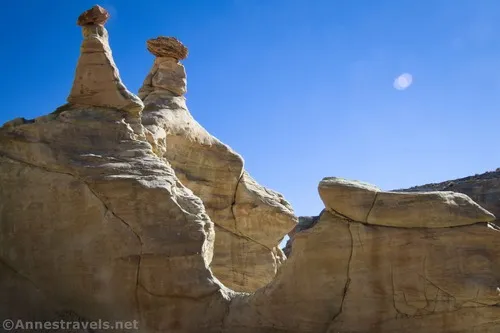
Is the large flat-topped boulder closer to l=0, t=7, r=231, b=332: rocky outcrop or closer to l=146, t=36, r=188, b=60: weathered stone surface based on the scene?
l=0, t=7, r=231, b=332: rocky outcrop

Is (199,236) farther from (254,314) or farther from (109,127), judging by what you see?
(109,127)

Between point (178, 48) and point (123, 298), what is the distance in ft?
33.6

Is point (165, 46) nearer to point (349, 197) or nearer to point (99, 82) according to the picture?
point (99, 82)

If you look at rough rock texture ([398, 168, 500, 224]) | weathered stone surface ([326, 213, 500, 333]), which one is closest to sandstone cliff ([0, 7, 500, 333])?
weathered stone surface ([326, 213, 500, 333])

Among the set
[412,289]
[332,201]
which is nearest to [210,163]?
[332,201]

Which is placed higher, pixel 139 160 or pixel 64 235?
pixel 139 160

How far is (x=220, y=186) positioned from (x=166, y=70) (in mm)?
4132

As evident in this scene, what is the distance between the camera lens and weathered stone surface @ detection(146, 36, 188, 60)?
18.0 meters

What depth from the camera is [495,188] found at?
1171 inches

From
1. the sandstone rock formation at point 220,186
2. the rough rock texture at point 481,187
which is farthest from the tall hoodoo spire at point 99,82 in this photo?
the rough rock texture at point 481,187

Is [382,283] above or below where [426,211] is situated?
below

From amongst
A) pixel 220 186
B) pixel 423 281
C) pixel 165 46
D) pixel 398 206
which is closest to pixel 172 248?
pixel 398 206

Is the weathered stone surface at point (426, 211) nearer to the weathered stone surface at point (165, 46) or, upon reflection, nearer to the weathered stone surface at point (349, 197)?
the weathered stone surface at point (349, 197)

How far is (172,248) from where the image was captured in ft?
32.8
